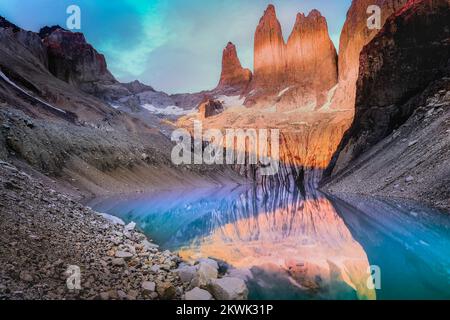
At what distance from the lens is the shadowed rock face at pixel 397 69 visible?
46.4 m

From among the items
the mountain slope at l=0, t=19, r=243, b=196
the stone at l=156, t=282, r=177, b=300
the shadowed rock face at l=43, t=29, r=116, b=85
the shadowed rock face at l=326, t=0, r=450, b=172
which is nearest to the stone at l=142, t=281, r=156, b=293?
the stone at l=156, t=282, r=177, b=300

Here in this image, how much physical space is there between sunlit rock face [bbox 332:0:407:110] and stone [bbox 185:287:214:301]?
290ft

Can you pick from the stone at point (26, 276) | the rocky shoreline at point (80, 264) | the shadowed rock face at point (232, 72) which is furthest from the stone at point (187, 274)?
the shadowed rock face at point (232, 72)

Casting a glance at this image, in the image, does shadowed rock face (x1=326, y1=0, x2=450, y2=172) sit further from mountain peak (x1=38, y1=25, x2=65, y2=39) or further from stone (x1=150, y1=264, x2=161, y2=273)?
mountain peak (x1=38, y1=25, x2=65, y2=39)

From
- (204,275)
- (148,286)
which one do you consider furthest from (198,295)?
(148,286)

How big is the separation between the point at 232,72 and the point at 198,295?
155 m

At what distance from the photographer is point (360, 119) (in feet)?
189

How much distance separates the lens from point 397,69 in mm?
51906

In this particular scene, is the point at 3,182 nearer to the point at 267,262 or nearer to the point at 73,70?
the point at 267,262

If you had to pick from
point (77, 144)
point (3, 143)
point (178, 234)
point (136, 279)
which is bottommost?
point (136, 279)

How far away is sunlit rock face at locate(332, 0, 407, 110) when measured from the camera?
91.1m

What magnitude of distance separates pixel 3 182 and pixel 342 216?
19.3m

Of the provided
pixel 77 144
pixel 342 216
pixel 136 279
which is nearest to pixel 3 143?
pixel 77 144

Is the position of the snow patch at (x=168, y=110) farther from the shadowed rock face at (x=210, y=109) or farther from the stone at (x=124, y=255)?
the stone at (x=124, y=255)
